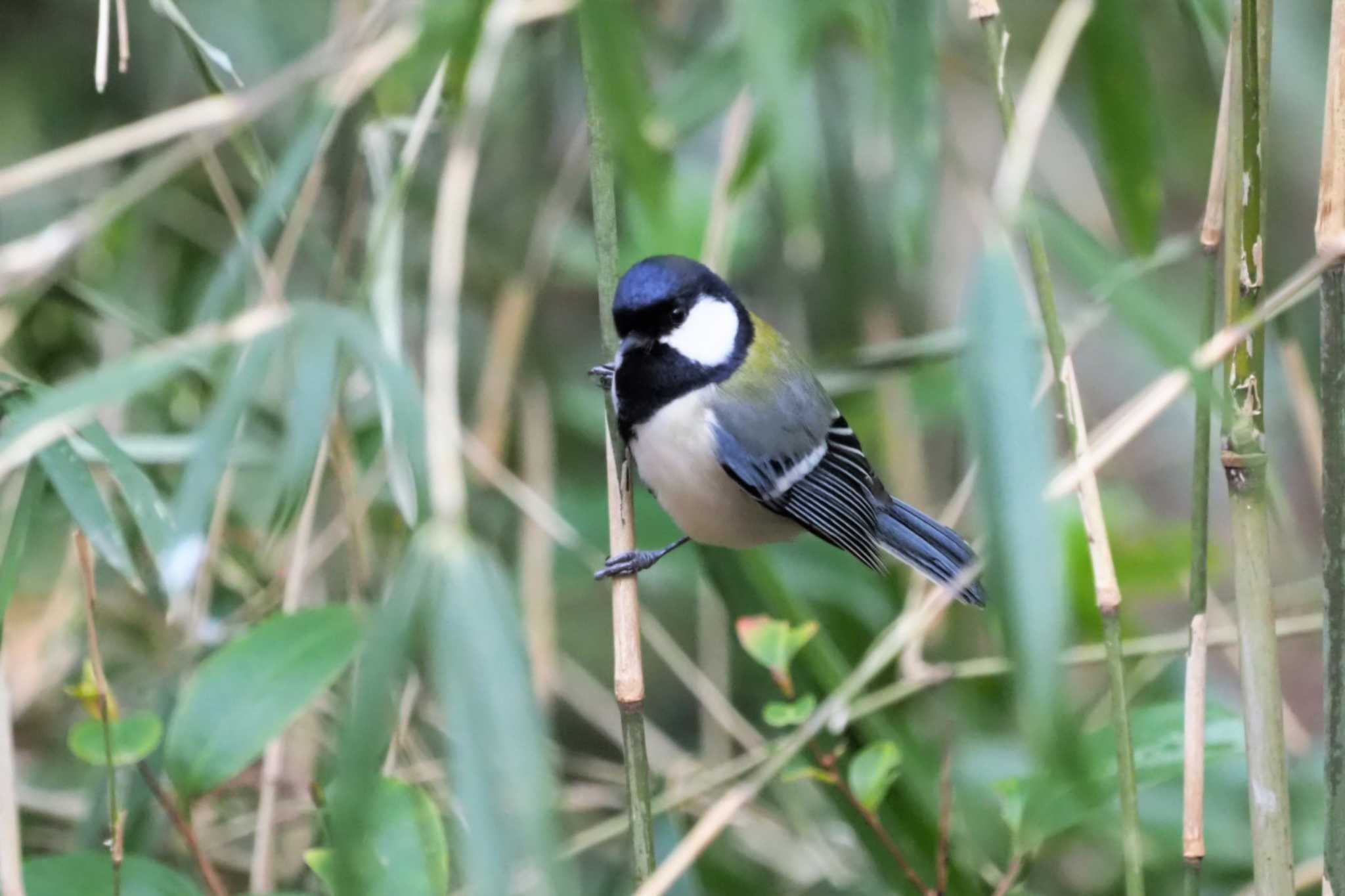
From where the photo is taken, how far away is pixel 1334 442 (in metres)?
0.80

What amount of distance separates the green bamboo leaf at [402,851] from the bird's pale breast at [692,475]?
445mm

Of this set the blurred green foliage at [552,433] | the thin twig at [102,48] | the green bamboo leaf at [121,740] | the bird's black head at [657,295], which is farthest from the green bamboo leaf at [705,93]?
the green bamboo leaf at [121,740]

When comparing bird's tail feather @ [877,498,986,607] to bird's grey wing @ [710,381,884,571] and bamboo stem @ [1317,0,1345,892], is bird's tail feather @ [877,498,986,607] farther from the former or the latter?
bamboo stem @ [1317,0,1345,892]

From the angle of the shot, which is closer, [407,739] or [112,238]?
[407,739]

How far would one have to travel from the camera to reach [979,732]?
162 centimetres

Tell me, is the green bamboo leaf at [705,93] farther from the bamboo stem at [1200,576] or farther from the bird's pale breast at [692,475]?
the bamboo stem at [1200,576]

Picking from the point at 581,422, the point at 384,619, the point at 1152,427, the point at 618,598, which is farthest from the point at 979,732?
the point at 1152,427

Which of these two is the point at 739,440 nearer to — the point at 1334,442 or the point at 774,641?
the point at 774,641

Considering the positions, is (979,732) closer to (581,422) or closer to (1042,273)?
(581,422)

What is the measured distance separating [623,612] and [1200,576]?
1.26 ft

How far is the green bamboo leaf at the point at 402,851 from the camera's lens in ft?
2.97

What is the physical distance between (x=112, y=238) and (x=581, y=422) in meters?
0.65

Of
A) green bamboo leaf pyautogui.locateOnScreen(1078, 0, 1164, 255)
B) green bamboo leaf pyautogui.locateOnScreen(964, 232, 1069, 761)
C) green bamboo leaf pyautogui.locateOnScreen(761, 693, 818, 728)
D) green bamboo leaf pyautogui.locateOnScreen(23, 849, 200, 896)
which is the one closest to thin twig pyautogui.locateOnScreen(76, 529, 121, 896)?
green bamboo leaf pyautogui.locateOnScreen(23, 849, 200, 896)

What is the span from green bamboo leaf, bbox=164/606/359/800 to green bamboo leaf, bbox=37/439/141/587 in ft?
0.43
